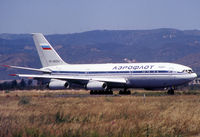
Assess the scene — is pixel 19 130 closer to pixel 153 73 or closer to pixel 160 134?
pixel 160 134

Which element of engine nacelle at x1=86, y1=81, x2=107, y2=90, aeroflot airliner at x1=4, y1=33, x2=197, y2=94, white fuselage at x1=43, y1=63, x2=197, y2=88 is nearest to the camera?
white fuselage at x1=43, y1=63, x2=197, y2=88

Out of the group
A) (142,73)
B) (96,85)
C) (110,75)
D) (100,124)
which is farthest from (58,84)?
(100,124)

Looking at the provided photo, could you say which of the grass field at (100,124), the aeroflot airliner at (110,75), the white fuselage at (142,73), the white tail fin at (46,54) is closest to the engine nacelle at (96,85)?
the aeroflot airliner at (110,75)

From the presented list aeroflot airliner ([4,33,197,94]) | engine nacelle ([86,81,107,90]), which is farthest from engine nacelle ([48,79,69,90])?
engine nacelle ([86,81,107,90])

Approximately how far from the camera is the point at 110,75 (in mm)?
61750

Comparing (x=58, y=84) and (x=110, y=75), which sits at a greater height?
(x=110, y=75)

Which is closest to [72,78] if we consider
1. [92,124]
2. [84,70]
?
[84,70]

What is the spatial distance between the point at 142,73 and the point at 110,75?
17.9 feet

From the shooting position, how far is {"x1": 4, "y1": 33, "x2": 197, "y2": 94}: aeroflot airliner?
56219mm

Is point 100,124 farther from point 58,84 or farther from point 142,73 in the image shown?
point 58,84

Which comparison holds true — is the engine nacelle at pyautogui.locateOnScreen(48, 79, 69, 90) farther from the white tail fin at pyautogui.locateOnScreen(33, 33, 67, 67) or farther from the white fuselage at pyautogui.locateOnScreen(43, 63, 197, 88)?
the white tail fin at pyautogui.locateOnScreen(33, 33, 67, 67)

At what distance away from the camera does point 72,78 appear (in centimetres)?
6084

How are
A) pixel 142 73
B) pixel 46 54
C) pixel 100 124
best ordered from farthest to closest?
pixel 46 54, pixel 142 73, pixel 100 124

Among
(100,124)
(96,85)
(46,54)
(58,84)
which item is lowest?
(100,124)
